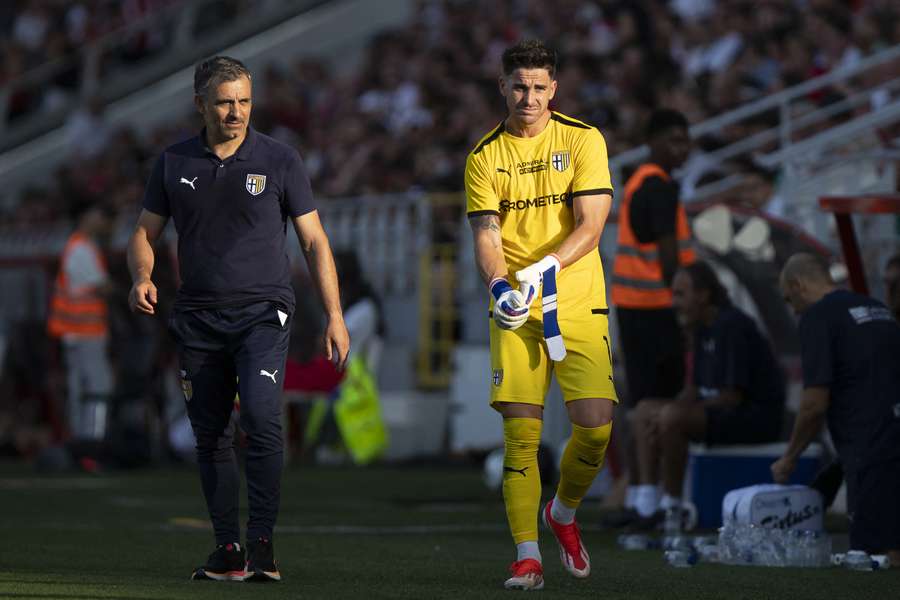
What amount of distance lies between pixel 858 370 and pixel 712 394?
6.85 feet

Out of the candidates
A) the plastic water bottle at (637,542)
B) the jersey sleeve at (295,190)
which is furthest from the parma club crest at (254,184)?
the plastic water bottle at (637,542)

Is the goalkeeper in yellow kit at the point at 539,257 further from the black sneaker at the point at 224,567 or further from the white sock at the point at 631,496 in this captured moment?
the white sock at the point at 631,496

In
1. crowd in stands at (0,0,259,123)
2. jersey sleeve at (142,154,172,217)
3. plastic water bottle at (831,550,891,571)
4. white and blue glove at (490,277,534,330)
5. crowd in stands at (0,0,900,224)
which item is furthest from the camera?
crowd in stands at (0,0,259,123)

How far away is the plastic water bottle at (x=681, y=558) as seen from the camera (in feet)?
25.3

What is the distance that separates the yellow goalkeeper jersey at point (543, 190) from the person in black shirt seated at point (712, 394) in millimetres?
2620

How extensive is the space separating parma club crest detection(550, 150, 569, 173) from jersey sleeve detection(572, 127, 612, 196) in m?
0.03

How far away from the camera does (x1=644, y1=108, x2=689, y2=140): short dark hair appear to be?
954cm

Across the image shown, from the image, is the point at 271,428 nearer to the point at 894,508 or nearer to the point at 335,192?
the point at 894,508

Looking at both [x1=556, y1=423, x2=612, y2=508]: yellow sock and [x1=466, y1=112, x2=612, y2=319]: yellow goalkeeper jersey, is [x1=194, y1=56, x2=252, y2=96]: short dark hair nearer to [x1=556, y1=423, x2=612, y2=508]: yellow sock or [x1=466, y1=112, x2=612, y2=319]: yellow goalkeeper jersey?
[x1=466, y1=112, x2=612, y2=319]: yellow goalkeeper jersey

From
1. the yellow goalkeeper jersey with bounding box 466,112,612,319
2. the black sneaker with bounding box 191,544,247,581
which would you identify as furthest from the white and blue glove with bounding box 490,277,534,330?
the black sneaker with bounding box 191,544,247,581

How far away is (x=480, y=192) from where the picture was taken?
696 centimetres

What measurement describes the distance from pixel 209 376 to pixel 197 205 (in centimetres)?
68

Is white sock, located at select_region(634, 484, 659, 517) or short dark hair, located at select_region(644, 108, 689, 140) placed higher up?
short dark hair, located at select_region(644, 108, 689, 140)

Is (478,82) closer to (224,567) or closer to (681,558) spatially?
(681,558)
